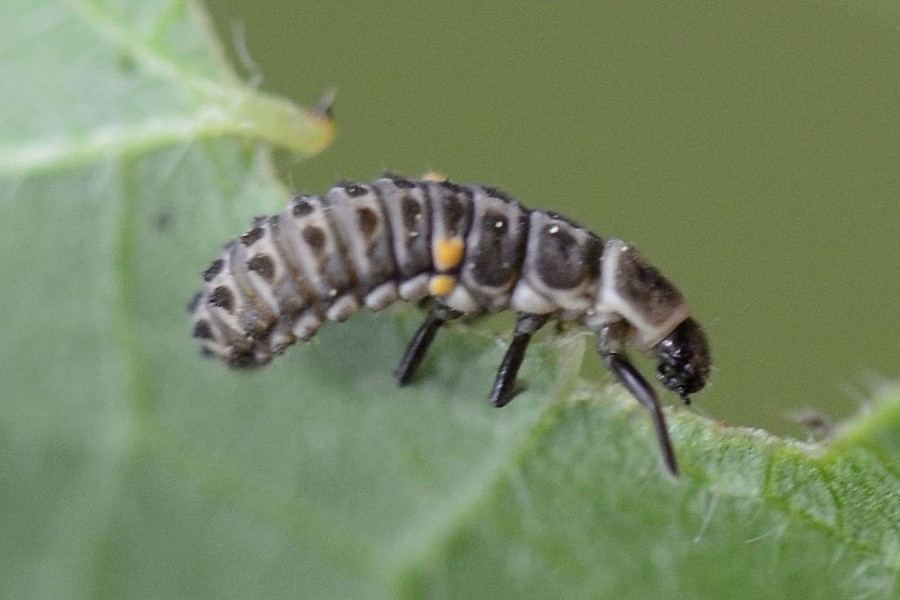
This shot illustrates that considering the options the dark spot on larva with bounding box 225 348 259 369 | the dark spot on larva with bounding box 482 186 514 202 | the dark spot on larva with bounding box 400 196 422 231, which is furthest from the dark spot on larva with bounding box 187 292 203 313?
the dark spot on larva with bounding box 482 186 514 202

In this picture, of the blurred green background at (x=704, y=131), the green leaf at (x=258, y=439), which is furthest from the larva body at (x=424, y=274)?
A: the blurred green background at (x=704, y=131)

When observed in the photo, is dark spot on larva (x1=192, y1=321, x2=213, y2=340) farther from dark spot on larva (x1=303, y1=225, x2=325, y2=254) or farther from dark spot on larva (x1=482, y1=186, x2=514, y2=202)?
dark spot on larva (x1=482, y1=186, x2=514, y2=202)

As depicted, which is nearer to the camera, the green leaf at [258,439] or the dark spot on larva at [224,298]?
the green leaf at [258,439]

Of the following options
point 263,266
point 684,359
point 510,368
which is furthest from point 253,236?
point 684,359

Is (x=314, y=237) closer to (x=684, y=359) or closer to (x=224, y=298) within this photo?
(x=224, y=298)

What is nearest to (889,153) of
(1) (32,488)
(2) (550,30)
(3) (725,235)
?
(3) (725,235)

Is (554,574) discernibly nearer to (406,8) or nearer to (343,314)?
(343,314)

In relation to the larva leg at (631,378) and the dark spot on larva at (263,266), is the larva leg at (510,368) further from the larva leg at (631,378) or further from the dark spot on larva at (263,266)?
the dark spot on larva at (263,266)
